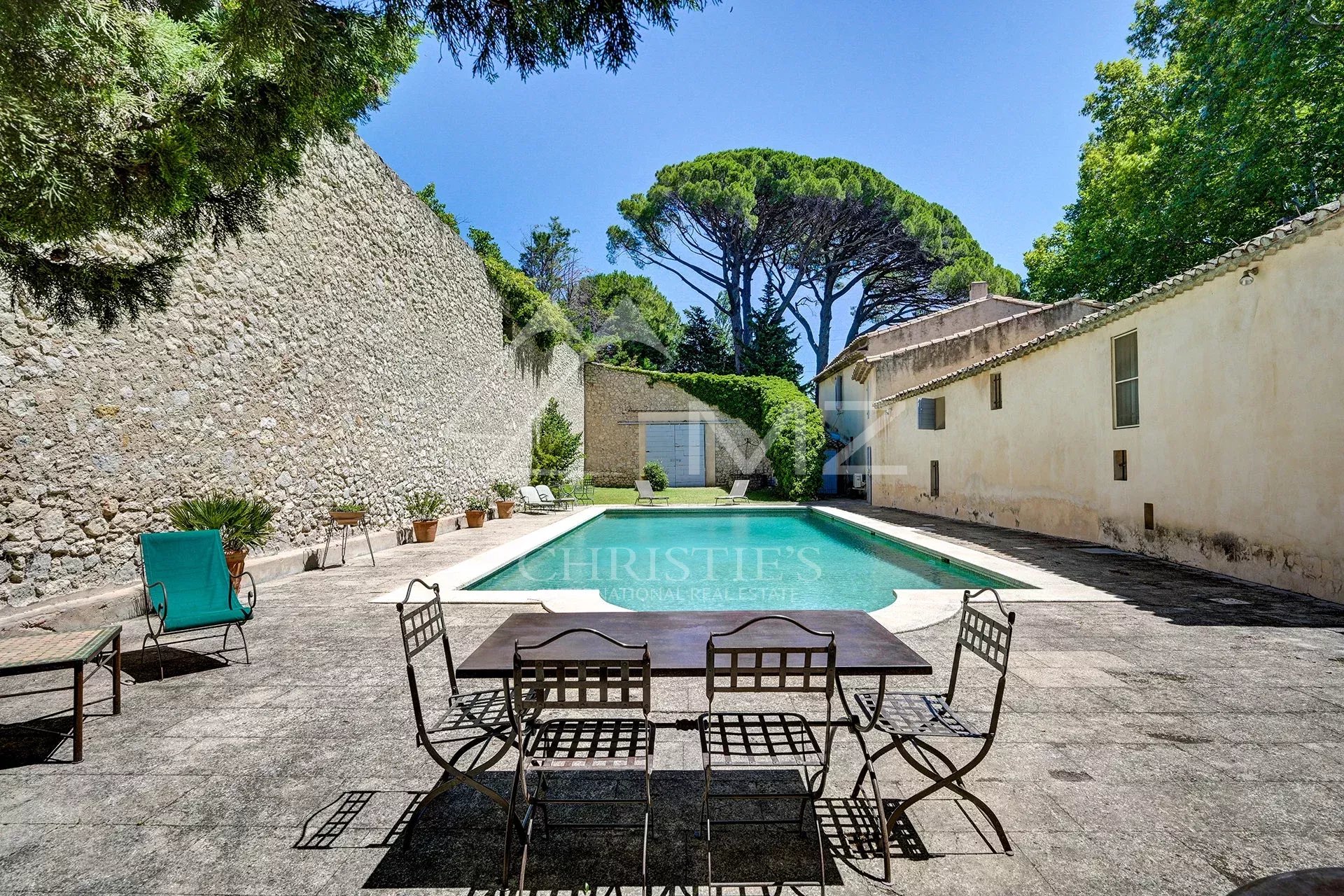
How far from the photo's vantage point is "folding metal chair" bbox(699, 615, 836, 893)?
5.60 ft

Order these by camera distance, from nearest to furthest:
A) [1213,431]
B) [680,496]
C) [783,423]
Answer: [1213,431], [783,423], [680,496]

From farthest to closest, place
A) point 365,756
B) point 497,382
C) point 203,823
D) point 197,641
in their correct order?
point 497,382, point 197,641, point 365,756, point 203,823

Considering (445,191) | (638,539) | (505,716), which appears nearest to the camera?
(505,716)

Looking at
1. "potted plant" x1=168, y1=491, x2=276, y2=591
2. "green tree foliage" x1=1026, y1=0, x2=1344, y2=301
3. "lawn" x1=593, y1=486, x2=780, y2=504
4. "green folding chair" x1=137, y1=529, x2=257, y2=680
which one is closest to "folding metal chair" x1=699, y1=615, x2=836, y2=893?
"green folding chair" x1=137, y1=529, x2=257, y2=680

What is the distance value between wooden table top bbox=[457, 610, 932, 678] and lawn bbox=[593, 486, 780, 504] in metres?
12.9

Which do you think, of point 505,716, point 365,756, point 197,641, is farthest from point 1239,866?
point 197,641

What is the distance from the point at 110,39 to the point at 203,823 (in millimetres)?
2663

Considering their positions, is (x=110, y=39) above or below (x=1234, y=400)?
above

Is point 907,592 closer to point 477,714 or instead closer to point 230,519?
point 477,714

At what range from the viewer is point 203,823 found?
6.45 ft

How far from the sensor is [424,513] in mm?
9852

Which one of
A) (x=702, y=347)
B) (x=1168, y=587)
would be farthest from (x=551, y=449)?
(x=1168, y=587)

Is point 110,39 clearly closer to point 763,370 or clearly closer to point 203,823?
point 203,823

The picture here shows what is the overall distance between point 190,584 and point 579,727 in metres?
3.30
